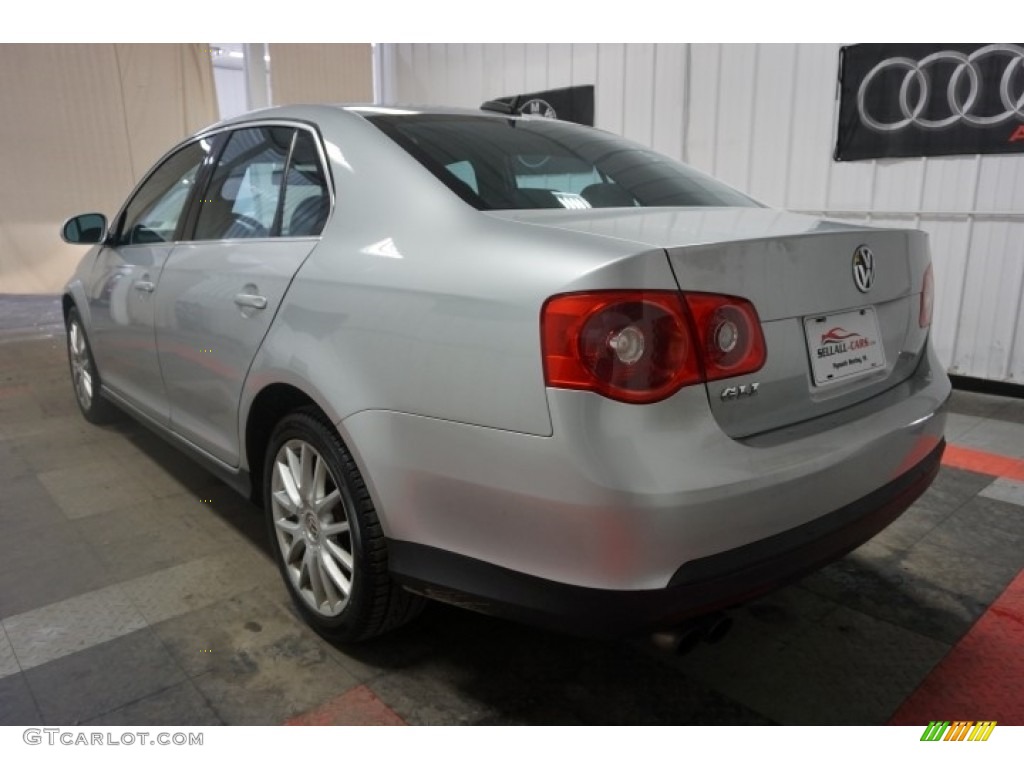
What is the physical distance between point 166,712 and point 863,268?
5.93ft

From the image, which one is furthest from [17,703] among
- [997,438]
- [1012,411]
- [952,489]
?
[1012,411]

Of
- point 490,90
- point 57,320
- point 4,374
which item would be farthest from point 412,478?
point 57,320

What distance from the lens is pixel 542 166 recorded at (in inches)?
79.7

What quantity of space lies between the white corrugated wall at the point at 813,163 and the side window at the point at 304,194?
13.1 ft

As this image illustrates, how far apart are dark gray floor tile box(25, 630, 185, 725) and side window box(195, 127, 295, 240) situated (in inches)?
44.8

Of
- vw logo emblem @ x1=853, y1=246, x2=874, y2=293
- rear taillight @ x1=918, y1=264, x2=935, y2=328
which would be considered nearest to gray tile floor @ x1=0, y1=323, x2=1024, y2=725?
rear taillight @ x1=918, y1=264, x2=935, y2=328

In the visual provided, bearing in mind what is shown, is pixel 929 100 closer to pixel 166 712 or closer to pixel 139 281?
pixel 139 281

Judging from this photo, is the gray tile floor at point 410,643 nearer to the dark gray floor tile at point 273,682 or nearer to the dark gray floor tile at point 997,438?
the dark gray floor tile at point 273,682

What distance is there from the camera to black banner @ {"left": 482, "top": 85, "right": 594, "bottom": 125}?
6.40 metres

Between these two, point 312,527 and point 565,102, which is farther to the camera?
point 565,102

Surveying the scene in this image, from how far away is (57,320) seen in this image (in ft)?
25.0

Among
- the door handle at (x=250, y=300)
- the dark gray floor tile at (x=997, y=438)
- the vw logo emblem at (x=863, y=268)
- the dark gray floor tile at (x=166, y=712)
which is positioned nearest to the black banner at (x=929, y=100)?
the dark gray floor tile at (x=997, y=438)

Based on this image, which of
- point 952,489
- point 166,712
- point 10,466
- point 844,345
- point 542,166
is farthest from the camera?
point 10,466
